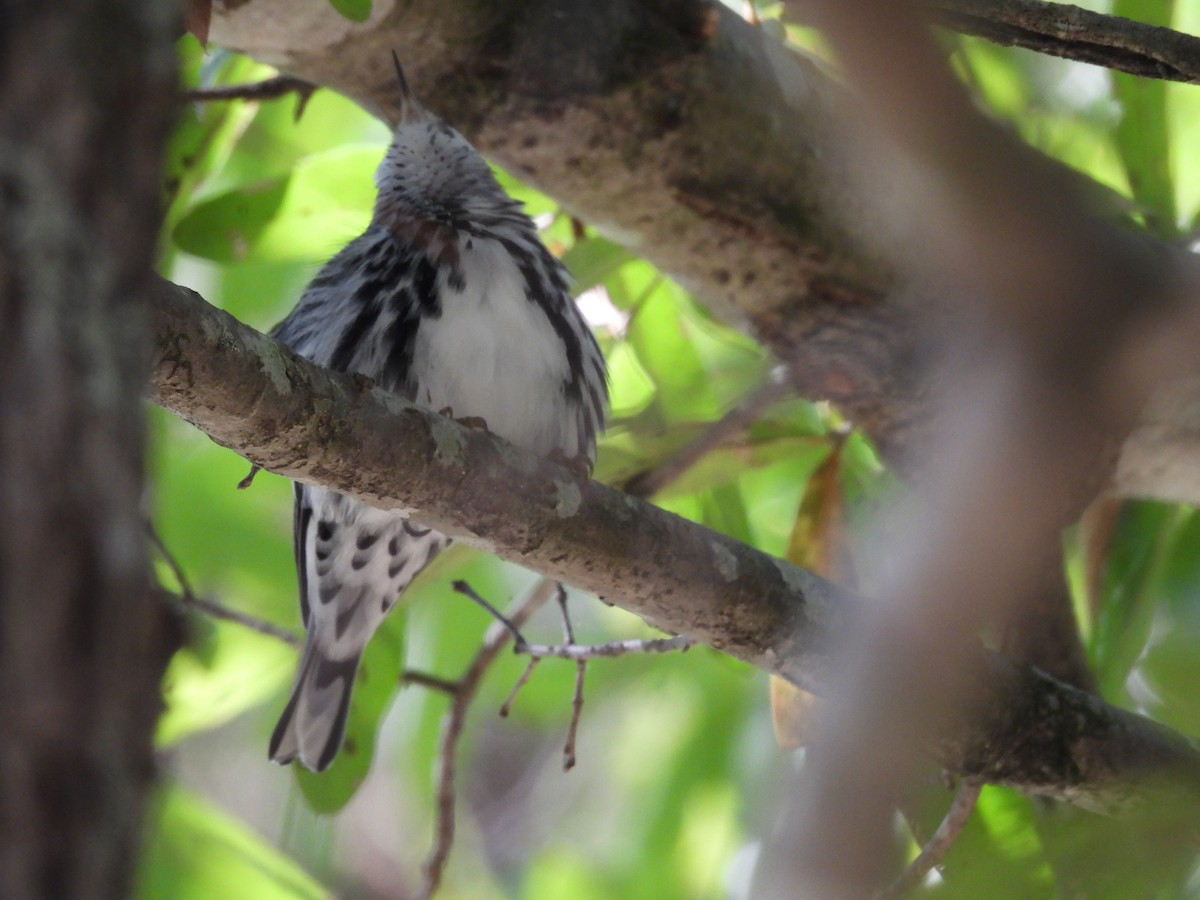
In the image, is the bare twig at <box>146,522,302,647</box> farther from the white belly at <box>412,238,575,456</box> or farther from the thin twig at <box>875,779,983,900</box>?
the thin twig at <box>875,779,983,900</box>

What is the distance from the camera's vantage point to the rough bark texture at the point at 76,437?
61cm

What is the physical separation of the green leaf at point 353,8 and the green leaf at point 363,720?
168 centimetres

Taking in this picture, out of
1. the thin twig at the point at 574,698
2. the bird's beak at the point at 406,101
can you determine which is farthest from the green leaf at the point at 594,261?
the thin twig at the point at 574,698

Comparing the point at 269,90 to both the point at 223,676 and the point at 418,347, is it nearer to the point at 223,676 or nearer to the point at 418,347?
the point at 418,347

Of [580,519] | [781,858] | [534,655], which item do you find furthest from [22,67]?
[534,655]

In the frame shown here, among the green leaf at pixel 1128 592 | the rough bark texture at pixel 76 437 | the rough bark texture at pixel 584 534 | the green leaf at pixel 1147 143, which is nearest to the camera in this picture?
the rough bark texture at pixel 76 437

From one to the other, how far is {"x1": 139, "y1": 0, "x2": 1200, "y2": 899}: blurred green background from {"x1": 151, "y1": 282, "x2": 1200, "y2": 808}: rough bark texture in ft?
0.49

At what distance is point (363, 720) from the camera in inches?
130

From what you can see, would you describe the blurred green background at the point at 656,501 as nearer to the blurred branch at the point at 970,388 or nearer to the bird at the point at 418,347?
the bird at the point at 418,347

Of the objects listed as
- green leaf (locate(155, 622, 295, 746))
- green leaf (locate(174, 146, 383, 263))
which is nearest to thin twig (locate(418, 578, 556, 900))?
green leaf (locate(155, 622, 295, 746))

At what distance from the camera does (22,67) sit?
→ 2.19 feet

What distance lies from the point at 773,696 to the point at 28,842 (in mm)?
2311

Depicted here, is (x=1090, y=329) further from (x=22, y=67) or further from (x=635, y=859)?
(x=635, y=859)

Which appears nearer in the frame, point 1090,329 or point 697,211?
point 1090,329
